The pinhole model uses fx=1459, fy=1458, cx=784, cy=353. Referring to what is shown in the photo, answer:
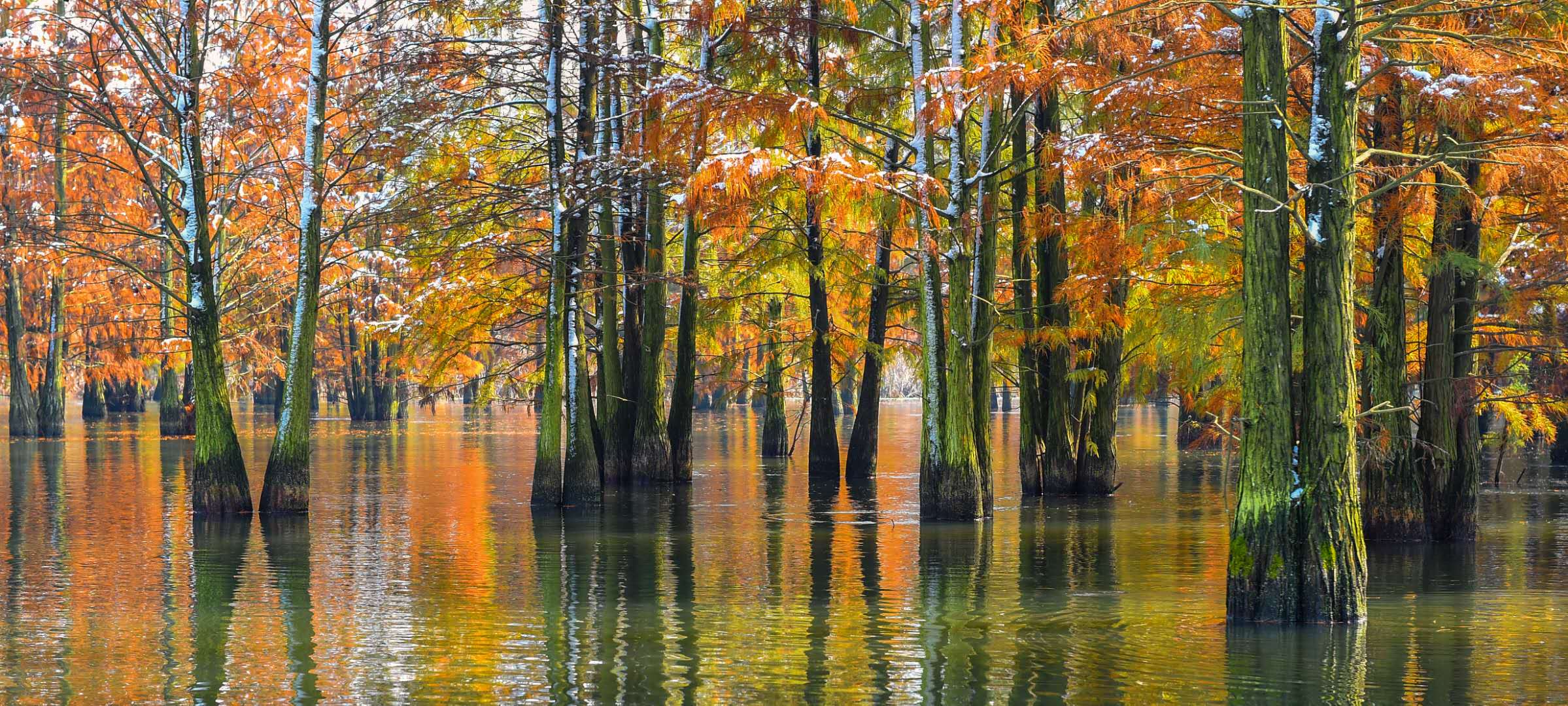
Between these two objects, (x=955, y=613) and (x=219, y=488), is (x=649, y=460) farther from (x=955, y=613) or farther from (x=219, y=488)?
(x=955, y=613)

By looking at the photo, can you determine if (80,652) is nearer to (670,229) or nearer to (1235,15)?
(1235,15)

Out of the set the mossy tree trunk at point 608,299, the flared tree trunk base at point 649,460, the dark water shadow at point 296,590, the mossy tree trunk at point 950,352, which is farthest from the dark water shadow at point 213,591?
the mossy tree trunk at point 950,352

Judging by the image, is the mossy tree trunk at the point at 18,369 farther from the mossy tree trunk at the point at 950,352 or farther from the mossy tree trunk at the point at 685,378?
the mossy tree trunk at the point at 950,352

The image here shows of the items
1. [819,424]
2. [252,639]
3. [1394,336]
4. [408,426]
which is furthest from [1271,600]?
[408,426]

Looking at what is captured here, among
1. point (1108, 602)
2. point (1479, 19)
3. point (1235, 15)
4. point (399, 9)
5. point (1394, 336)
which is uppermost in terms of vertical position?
point (399, 9)

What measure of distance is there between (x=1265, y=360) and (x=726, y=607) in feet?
18.8

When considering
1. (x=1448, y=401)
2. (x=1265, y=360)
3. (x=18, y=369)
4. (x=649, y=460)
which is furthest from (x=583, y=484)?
(x=18, y=369)

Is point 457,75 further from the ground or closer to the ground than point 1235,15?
further from the ground

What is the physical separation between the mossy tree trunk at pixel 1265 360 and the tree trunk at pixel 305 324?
15.3 meters

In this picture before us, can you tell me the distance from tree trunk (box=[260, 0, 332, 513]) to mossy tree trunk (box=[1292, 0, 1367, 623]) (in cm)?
1581

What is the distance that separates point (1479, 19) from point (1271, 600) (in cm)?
979

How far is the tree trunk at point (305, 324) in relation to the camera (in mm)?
23125

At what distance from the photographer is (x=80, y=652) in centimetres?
1212

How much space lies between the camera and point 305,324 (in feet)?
77.3
